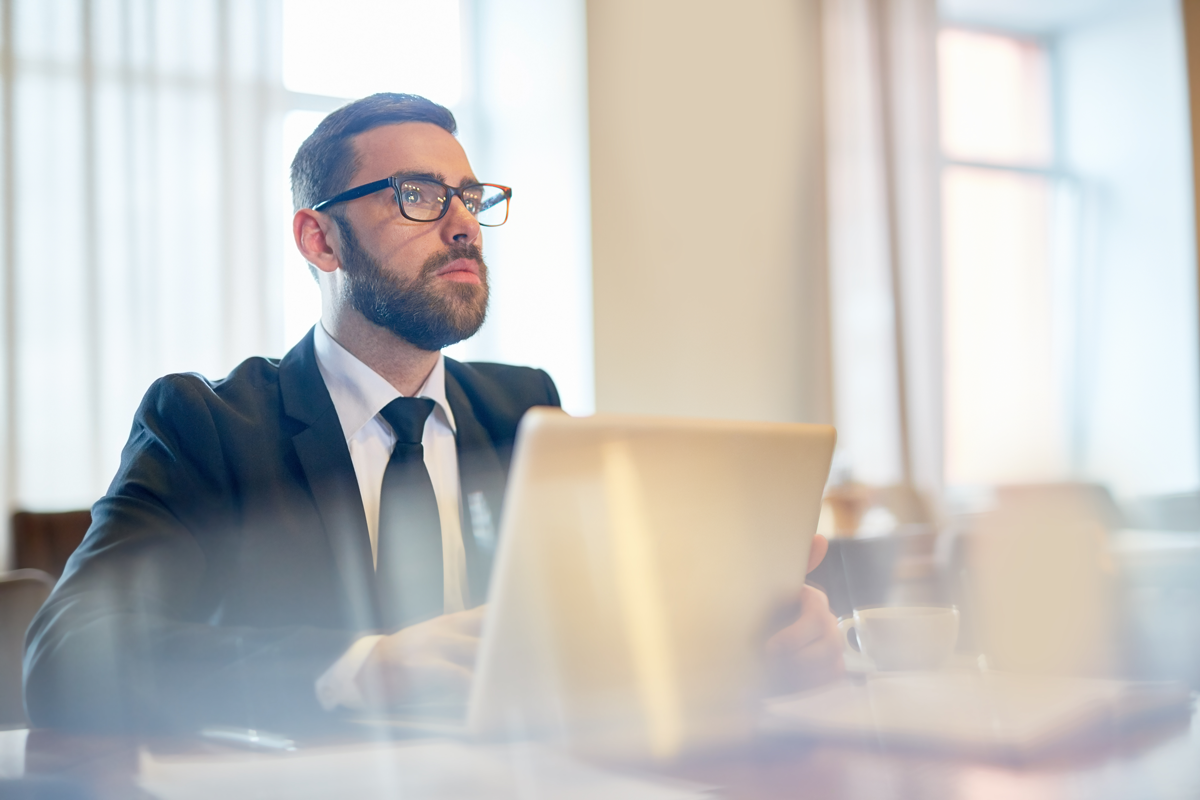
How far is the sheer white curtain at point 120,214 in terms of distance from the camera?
10.3 ft

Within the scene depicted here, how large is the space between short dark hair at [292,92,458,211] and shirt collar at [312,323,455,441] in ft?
0.76

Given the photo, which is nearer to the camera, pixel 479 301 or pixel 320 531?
pixel 320 531

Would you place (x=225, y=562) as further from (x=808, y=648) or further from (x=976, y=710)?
(x=976, y=710)

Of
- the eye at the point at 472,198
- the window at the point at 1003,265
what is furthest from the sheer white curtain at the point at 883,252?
the eye at the point at 472,198

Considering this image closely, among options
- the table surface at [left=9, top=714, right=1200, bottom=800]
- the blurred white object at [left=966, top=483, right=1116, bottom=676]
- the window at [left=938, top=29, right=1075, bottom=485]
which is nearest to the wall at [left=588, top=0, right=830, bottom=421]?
the window at [left=938, top=29, right=1075, bottom=485]

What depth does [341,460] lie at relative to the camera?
123 cm

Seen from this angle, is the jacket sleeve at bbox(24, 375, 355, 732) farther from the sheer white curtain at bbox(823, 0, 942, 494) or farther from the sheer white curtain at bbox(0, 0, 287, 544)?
the sheer white curtain at bbox(823, 0, 942, 494)

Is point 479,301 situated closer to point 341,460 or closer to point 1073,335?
point 341,460

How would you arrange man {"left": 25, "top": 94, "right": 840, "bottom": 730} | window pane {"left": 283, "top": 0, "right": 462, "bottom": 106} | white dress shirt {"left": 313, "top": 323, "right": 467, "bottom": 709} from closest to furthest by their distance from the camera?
man {"left": 25, "top": 94, "right": 840, "bottom": 730} < white dress shirt {"left": 313, "top": 323, "right": 467, "bottom": 709} < window pane {"left": 283, "top": 0, "right": 462, "bottom": 106}

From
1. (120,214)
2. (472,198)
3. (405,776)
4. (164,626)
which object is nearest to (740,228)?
(120,214)

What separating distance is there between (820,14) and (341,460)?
3.83 meters

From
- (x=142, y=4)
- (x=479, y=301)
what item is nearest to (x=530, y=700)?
(x=479, y=301)

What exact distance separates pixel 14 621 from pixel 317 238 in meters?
0.64

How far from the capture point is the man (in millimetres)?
834
